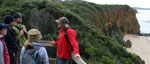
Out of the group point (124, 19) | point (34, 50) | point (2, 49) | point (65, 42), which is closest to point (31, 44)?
point (34, 50)

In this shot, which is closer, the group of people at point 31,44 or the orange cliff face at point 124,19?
the group of people at point 31,44

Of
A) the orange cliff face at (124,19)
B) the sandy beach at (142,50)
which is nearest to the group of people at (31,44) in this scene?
the sandy beach at (142,50)

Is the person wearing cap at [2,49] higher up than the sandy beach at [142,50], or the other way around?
the person wearing cap at [2,49]

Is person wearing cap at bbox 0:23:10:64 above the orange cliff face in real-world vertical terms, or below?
above

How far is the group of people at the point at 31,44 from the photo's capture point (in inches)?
123

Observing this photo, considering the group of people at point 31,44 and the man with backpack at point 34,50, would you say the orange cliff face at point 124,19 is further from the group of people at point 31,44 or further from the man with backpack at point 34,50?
the man with backpack at point 34,50

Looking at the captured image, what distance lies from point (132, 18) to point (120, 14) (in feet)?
24.4

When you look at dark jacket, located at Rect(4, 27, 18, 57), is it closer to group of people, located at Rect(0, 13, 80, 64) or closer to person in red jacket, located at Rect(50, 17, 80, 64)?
group of people, located at Rect(0, 13, 80, 64)

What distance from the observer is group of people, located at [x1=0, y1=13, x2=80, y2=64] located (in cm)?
313

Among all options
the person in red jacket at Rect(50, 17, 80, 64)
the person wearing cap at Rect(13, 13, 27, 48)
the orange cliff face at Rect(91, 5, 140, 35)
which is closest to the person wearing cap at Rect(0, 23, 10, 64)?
the person in red jacket at Rect(50, 17, 80, 64)

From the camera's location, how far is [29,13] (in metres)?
12.2

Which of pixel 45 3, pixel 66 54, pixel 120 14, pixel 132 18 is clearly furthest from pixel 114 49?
pixel 132 18

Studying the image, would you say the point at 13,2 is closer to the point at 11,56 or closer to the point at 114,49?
the point at 114,49

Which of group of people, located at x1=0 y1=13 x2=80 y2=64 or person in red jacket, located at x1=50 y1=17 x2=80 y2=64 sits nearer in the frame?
group of people, located at x1=0 y1=13 x2=80 y2=64
